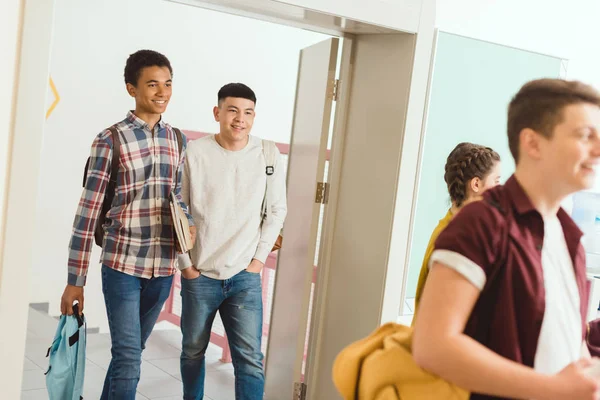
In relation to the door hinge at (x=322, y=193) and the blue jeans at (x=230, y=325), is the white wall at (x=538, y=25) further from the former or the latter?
the blue jeans at (x=230, y=325)

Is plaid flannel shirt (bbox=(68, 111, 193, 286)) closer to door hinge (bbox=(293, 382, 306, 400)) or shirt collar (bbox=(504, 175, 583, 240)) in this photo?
door hinge (bbox=(293, 382, 306, 400))

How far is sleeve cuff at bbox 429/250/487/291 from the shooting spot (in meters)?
1.13

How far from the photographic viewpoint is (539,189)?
1.24 meters

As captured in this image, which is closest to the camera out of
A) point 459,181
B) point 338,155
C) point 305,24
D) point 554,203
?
point 554,203

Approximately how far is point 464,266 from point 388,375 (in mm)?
265

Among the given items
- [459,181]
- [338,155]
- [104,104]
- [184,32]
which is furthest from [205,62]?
[459,181]

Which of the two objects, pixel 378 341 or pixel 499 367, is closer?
pixel 499 367

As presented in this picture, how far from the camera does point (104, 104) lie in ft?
17.1

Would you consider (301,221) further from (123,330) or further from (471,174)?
(471,174)

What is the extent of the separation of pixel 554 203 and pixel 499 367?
32cm

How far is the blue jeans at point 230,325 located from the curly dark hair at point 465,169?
3.39 ft

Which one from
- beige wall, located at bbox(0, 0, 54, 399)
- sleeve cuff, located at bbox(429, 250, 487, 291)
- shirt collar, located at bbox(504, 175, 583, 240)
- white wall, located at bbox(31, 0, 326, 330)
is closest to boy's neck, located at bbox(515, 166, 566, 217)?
shirt collar, located at bbox(504, 175, 583, 240)

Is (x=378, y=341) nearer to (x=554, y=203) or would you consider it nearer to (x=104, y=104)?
(x=554, y=203)

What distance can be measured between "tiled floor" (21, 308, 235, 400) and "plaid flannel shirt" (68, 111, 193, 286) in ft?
3.68
